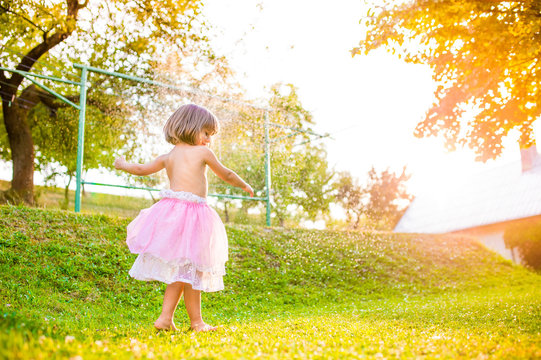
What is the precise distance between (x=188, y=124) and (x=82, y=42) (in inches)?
547

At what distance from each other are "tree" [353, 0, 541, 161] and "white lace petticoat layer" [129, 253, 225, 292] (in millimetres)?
4596

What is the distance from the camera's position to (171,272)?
3.94 m

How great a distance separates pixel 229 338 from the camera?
3543mm

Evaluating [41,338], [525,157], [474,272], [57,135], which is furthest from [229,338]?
[525,157]

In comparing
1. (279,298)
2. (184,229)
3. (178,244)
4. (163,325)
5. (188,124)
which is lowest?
(279,298)

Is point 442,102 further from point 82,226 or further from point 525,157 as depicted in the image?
point 525,157

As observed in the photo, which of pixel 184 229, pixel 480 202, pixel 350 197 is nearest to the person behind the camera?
pixel 184 229

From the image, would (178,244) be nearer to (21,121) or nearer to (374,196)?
(21,121)

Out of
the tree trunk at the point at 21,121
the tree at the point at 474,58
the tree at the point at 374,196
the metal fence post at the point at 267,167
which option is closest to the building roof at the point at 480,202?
the tree at the point at 374,196

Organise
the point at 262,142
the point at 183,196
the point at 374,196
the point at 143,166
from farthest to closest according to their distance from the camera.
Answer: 1. the point at 374,196
2. the point at 262,142
3. the point at 143,166
4. the point at 183,196

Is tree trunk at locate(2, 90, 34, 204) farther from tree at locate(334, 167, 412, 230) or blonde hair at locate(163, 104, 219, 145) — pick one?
tree at locate(334, 167, 412, 230)

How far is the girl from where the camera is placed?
3.95 metres

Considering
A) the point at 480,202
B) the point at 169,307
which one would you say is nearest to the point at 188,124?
the point at 169,307

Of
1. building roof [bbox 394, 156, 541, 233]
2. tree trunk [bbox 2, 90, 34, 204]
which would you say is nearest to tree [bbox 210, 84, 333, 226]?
tree trunk [bbox 2, 90, 34, 204]
